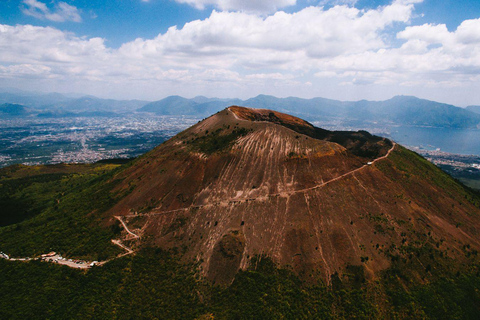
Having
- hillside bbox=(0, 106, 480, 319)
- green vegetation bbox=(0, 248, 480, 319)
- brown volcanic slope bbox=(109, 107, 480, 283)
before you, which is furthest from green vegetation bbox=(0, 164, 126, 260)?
brown volcanic slope bbox=(109, 107, 480, 283)

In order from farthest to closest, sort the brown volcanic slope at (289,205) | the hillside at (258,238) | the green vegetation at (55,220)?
the green vegetation at (55,220) < the brown volcanic slope at (289,205) < the hillside at (258,238)

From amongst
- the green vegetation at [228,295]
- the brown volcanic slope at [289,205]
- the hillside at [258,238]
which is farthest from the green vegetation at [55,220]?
the brown volcanic slope at [289,205]

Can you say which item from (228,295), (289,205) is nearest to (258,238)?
(289,205)

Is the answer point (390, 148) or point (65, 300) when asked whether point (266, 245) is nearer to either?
point (65, 300)

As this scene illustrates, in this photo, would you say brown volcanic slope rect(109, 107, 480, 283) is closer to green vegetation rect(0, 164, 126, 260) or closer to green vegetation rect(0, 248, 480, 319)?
green vegetation rect(0, 248, 480, 319)

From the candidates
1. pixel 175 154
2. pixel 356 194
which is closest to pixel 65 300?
pixel 175 154

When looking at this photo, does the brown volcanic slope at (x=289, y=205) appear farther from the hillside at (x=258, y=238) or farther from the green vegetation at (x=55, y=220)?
the green vegetation at (x=55, y=220)

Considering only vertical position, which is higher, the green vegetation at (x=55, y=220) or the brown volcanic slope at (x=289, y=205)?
the brown volcanic slope at (x=289, y=205)
